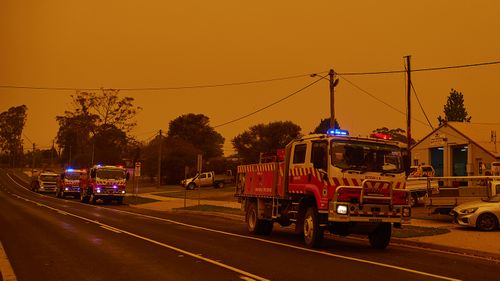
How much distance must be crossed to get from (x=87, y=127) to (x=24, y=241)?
79.5 meters

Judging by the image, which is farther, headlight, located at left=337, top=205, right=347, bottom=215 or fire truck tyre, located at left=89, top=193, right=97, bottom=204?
fire truck tyre, located at left=89, top=193, right=97, bottom=204

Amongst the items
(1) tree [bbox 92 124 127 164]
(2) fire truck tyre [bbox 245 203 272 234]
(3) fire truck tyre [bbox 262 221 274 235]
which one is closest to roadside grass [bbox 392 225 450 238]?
(3) fire truck tyre [bbox 262 221 274 235]

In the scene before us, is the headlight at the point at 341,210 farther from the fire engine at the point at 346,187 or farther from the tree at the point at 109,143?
the tree at the point at 109,143

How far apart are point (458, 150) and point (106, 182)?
32424 mm

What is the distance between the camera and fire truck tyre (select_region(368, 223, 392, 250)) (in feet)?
46.5

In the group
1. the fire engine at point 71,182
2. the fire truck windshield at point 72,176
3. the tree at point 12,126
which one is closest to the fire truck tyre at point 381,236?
the fire engine at point 71,182

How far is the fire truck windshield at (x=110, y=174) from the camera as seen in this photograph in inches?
1476

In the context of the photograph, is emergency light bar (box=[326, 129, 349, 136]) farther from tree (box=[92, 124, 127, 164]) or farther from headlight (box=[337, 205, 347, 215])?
tree (box=[92, 124, 127, 164])

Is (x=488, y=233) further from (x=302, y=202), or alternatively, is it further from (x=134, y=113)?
(x=134, y=113)

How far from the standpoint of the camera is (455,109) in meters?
78.2

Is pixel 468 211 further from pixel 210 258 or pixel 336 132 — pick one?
pixel 210 258

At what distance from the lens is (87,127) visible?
91.1 metres

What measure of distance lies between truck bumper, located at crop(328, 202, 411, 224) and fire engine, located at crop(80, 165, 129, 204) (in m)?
26.9

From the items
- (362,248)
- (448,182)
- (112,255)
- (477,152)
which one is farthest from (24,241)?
(477,152)
